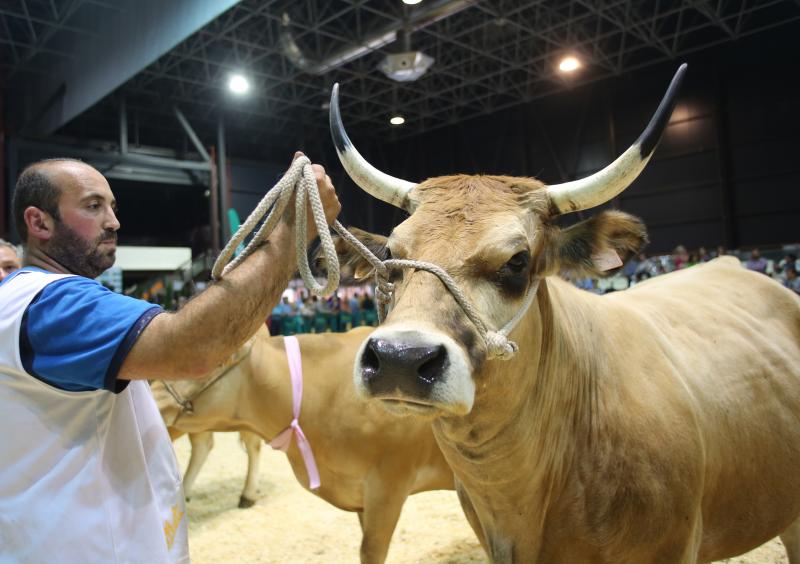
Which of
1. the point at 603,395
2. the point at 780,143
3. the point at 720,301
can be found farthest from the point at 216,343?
the point at 780,143

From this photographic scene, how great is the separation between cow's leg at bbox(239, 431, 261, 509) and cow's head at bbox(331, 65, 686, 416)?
390 cm

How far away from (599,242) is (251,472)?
184 inches

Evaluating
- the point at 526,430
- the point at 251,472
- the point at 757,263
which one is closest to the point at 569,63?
the point at 757,263

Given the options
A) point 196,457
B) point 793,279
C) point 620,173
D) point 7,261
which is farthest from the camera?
point 793,279

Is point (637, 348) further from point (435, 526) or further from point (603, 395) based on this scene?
point (435, 526)

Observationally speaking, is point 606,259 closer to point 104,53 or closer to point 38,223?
point 38,223

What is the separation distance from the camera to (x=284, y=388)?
4.01m

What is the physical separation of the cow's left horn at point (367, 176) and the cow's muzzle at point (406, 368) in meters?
0.95

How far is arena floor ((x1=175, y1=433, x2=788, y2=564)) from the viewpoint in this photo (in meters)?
4.32

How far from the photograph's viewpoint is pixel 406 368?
1.57 m

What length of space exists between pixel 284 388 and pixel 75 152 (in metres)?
13.5

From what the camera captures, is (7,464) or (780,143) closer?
(7,464)

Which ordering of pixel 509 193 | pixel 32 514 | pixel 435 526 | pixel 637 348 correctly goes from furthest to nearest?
pixel 435 526 → pixel 637 348 → pixel 509 193 → pixel 32 514

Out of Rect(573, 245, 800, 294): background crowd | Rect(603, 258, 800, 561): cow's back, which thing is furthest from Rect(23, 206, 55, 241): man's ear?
Rect(573, 245, 800, 294): background crowd
